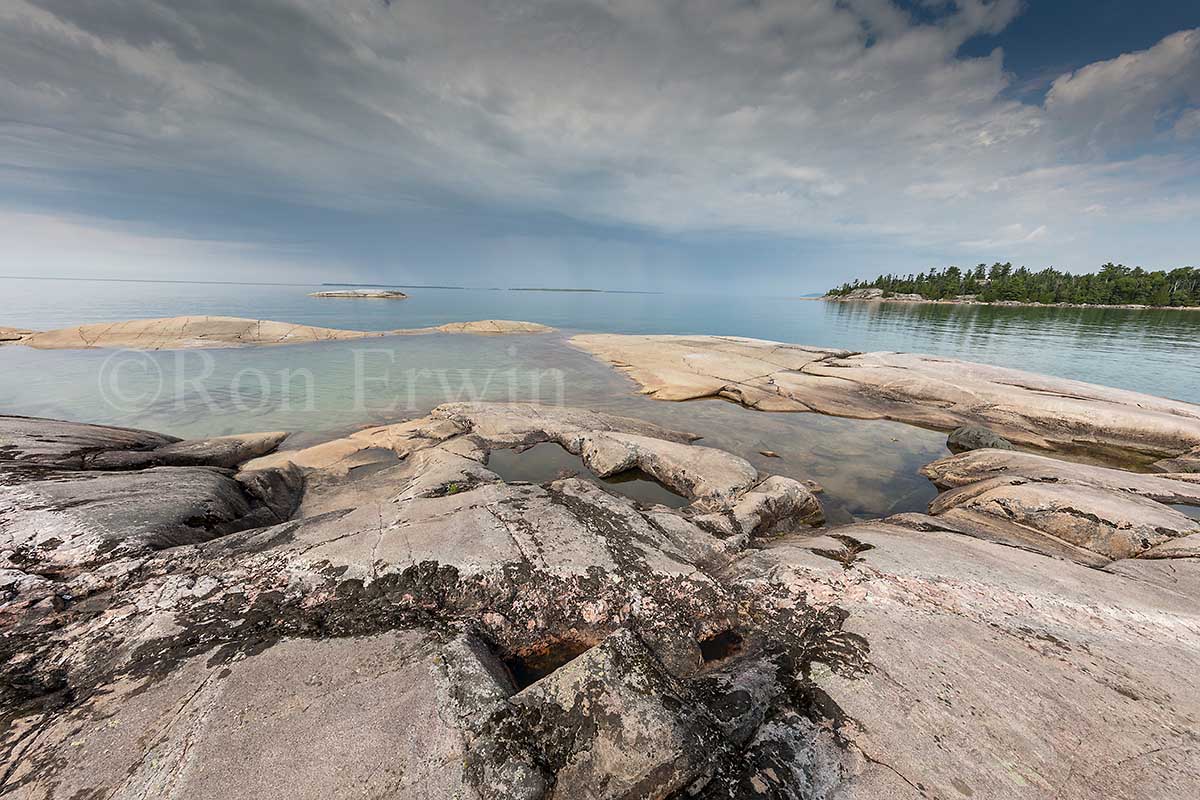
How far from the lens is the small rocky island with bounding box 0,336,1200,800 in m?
3.41

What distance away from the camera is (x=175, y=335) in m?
31.9

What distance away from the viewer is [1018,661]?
459cm

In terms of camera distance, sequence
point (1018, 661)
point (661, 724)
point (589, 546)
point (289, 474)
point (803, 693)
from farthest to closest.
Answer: point (289, 474), point (589, 546), point (1018, 661), point (803, 693), point (661, 724)

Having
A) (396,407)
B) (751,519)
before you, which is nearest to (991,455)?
(751,519)

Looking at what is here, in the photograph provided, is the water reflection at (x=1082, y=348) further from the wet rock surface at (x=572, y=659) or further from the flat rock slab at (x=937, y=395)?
the wet rock surface at (x=572, y=659)

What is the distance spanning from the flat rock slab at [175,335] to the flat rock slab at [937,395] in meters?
29.5

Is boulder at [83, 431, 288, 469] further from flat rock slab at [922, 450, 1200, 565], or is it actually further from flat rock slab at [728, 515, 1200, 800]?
flat rock slab at [922, 450, 1200, 565]

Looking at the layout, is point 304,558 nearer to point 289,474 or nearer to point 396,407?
point 289,474

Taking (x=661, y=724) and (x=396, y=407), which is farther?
(x=396, y=407)

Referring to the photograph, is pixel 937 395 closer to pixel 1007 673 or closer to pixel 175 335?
pixel 1007 673

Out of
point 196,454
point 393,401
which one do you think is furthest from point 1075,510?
point 393,401

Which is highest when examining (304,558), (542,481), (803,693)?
(304,558)

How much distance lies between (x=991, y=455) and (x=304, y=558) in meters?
17.3

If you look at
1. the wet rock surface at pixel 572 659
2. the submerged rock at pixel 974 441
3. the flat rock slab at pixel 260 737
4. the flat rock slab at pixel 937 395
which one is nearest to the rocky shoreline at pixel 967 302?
the flat rock slab at pixel 937 395
